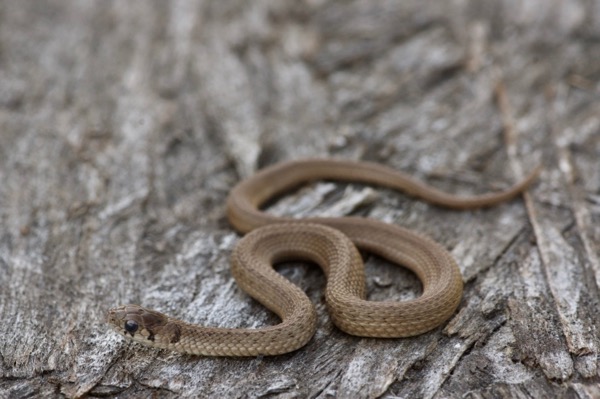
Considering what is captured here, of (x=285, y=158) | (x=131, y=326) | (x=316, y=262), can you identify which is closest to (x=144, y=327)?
(x=131, y=326)

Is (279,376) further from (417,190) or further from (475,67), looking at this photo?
(475,67)

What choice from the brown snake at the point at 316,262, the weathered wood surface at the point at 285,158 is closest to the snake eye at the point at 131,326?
the brown snake at the point at 316,262

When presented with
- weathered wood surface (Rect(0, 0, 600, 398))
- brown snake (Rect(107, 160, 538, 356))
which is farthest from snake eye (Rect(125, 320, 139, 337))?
weathered wood surface (Rect(0, 0, 600, 398))

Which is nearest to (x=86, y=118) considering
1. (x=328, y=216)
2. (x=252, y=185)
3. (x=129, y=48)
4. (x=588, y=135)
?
(x=129, y=48)

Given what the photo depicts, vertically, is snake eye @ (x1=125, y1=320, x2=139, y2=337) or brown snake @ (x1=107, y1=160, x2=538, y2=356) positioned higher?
snake eye @ (x1=125, y1=320, x2=139, y2=337)

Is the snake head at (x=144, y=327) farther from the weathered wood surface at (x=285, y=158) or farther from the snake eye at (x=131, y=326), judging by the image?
the weathered wood surface at (x=285, y=158)

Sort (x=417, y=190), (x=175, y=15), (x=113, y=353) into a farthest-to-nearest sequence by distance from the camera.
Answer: (x=175, y=15) < (x=417, y=190) < (x=113, y=353)

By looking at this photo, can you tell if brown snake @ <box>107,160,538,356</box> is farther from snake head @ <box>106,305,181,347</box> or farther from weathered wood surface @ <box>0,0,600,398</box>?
weathered wood surface @ <box>0,0,600,398</box>
